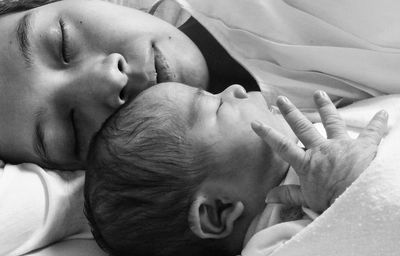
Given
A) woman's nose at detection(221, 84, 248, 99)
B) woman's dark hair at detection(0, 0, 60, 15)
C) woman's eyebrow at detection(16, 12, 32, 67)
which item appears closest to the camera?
woman's nose at detection(221, 84, 248, 99)

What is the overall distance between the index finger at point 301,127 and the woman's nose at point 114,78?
293 millimetres

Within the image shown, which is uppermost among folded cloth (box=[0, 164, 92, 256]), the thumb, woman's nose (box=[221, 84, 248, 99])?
woman's nose (box=[221, 84, 248, 99])

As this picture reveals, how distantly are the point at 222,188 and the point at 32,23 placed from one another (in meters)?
0.50

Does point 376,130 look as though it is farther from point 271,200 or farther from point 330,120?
point 271,200

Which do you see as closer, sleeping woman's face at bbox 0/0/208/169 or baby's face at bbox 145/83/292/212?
baby's face at bbox 145/83/292/212

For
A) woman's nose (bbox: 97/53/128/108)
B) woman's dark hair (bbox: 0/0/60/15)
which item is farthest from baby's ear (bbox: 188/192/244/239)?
woman's dark hair (bbox: 0/0/60/15)

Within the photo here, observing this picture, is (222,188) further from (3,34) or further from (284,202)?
(3,34)

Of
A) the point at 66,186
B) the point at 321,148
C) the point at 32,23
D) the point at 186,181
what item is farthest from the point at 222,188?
the point at 32,23

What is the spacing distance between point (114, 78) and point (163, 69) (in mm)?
110

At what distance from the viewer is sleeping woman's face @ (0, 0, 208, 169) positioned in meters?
0.91

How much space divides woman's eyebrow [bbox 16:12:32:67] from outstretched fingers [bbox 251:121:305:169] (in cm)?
46

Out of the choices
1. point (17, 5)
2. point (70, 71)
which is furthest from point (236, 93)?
point (17, 5)

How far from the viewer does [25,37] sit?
94cm

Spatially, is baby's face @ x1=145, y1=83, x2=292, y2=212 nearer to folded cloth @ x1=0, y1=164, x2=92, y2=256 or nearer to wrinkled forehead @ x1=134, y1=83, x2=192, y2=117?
wrinkled forehead @ x1=134, y1=83, x2=192, y2=117
